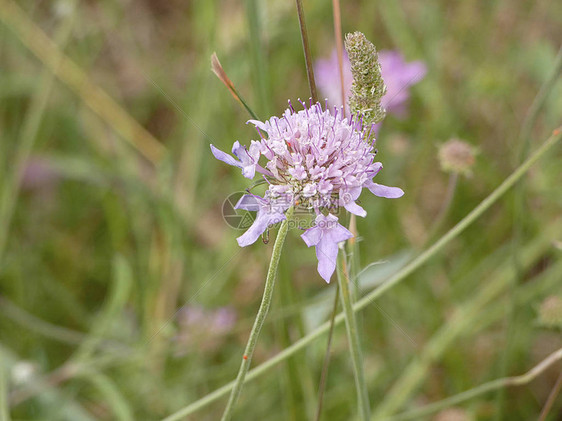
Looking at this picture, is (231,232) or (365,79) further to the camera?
(231,232)

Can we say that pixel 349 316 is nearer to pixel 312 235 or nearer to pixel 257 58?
pixel 312 235

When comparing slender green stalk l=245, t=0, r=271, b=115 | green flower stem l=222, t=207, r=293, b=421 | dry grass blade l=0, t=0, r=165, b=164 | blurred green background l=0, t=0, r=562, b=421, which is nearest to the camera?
green flower stem l=222, t=207, r=293, b=421

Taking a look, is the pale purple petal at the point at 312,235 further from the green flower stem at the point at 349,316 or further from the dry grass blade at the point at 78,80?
the dry grass blade at the point at 78,80

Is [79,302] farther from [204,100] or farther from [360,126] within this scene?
[360,126]

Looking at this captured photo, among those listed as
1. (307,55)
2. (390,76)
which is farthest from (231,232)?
(307,55)

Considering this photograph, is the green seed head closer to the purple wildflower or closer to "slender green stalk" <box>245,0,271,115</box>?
the purple wildflower

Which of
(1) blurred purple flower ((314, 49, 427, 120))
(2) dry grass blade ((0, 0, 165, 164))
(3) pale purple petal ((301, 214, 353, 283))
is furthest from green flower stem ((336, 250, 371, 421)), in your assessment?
(2) dry grass blade ((0, 0, 165, 164))
